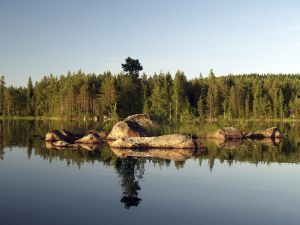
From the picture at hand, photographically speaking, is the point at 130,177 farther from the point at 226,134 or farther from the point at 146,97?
the point at 146,97

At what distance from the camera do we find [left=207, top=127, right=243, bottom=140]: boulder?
5253cm

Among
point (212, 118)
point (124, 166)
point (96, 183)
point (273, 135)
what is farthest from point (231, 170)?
point (212, 118)

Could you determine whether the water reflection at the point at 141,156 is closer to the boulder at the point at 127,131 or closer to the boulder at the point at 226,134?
the boulder at the point at 127,131

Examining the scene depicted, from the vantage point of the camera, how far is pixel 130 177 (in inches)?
918

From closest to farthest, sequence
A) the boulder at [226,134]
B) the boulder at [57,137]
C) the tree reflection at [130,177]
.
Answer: the tree reflection at [130,177], the boulder at [57,137], the boulder at [226,134]

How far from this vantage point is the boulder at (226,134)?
5253 centimetres

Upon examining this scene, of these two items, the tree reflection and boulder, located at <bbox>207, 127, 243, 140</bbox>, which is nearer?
the tree reflection

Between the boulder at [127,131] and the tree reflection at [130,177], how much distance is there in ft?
45.7

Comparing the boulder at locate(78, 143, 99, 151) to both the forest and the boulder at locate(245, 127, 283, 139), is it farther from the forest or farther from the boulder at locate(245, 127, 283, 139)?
the forest

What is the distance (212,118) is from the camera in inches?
4688

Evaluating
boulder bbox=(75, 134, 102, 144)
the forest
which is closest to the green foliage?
the forest

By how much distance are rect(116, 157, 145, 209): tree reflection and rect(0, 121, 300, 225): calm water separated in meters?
0.05

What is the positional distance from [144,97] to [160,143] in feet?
270

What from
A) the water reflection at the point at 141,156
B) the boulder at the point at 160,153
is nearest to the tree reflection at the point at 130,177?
the water reflection at the point at 141,156
